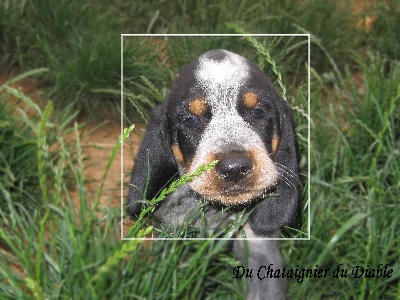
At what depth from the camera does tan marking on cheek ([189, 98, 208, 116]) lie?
145 centimetres

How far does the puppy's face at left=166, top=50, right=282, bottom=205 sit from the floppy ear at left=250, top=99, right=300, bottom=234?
1.0 inches

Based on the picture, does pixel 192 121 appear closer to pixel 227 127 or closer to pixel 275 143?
pixel 227 127

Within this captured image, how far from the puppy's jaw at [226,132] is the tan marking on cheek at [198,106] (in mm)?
16

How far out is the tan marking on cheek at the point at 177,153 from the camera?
151 centimetres

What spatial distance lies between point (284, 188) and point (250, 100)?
0.74ft

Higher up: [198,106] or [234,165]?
[198,106]

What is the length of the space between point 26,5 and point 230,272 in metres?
1.71

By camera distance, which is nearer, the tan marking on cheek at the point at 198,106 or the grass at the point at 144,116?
the tan marking on cheek at the point at 198,106

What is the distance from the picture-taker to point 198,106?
1.47 m

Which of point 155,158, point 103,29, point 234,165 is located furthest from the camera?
point 103,29

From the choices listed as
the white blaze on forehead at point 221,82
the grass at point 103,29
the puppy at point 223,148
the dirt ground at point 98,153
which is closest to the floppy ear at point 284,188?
the puppy at point 223,148

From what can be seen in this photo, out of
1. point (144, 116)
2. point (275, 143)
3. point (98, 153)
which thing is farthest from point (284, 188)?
point (98, 153)

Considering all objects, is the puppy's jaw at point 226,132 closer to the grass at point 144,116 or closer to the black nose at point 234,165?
the black nose at point 234,165

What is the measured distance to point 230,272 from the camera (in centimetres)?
236
